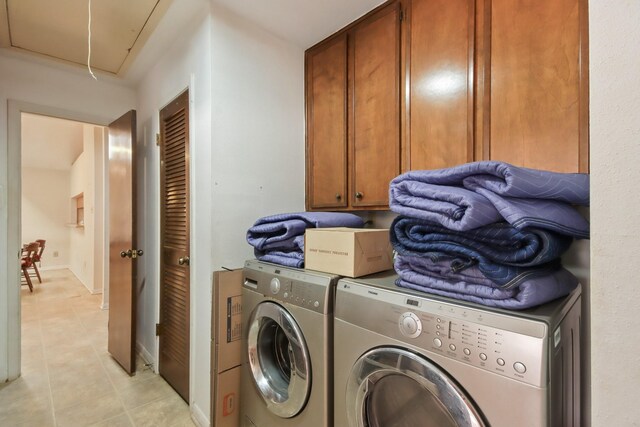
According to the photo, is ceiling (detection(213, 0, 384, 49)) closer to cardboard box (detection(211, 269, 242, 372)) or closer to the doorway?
cardboard box (detection(211, 269, 242, 372))

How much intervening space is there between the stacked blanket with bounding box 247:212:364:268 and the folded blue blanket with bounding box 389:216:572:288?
1.87 feet

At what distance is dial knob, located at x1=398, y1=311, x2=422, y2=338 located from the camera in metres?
0.81

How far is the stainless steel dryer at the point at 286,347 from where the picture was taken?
1074mm

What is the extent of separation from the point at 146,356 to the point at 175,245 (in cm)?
108

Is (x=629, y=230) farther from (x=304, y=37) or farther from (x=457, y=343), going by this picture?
(x=304, y=37)

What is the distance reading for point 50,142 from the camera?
185 inches

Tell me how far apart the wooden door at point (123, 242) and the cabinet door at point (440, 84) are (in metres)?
1.96

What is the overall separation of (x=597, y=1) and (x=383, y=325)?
85cm

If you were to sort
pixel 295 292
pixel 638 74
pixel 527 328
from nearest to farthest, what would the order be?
pixel 638 74 → pixel 527 328 → pixel 295 292

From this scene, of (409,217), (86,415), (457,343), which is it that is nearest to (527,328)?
(457,343)

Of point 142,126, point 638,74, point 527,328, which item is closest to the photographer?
A: point 638,74

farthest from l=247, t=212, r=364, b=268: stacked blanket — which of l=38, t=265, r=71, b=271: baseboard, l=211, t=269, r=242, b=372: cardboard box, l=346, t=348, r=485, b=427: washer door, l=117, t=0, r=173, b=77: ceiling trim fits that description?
l=38, t=265, r=71, b=271: baseboard

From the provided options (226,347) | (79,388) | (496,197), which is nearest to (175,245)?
(226,347)

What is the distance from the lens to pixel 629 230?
0.46 meters
